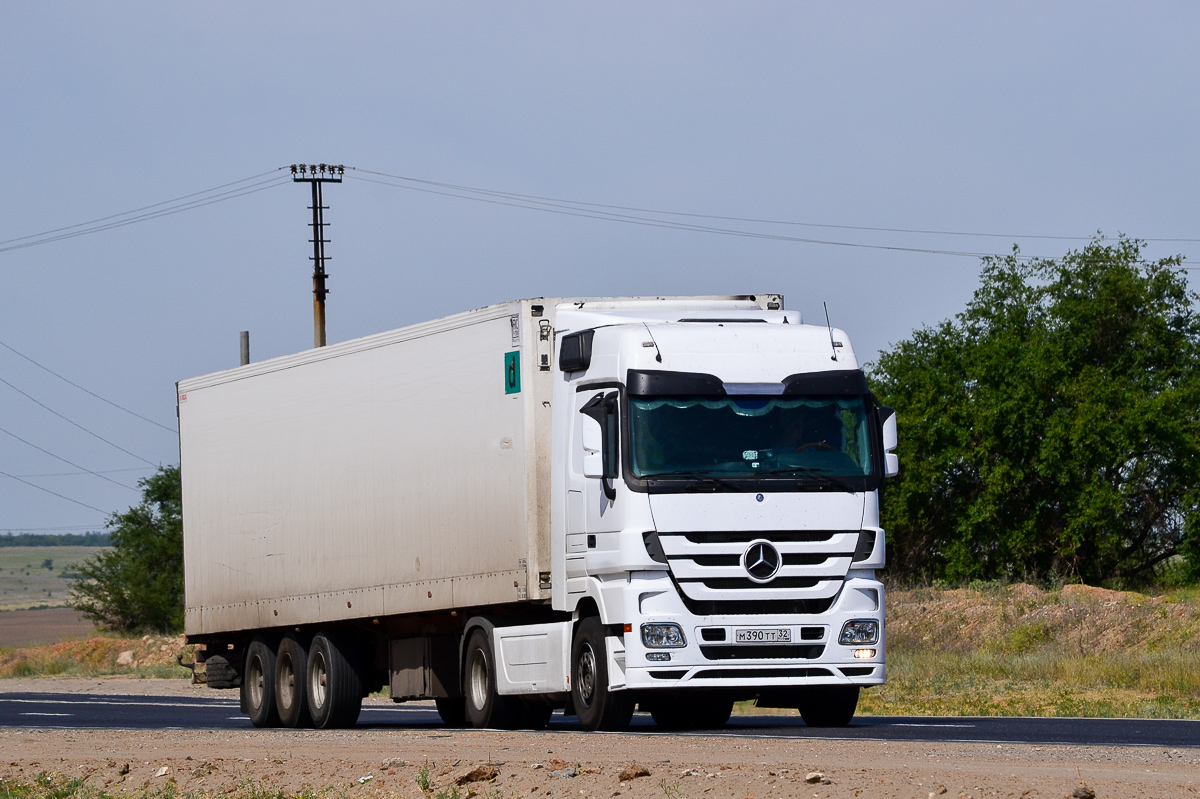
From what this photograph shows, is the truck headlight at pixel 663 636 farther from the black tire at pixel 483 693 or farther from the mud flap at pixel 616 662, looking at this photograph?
the black tire at pixel 483 693

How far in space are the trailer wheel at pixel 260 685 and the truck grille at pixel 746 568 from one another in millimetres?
8401

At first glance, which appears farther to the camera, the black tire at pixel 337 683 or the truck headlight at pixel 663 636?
the black tire at pixel 337 683

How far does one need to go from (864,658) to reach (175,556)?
54060 mm

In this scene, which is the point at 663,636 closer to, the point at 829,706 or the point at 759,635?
the point at 759,635

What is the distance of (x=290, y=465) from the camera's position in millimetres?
22234

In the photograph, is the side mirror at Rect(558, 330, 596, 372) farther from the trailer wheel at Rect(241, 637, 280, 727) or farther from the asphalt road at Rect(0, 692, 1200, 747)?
the trailer wheel at Rect(241, 637, 280, 727)

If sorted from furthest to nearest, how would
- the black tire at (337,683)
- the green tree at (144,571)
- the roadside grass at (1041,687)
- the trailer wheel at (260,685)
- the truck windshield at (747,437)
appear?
the green tree at (144,571), the trailer wheel at (260,685), the roadside grass at (1041,687), the black tire at (337,683), the truck windshield at (747,437)

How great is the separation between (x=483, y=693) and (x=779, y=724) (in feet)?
11.1

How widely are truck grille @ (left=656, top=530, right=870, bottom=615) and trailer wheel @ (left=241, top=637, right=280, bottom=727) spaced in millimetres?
8401

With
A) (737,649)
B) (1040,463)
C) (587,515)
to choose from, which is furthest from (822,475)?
(1040,463)

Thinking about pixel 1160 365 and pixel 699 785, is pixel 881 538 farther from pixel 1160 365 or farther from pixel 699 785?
pixel 1160 365

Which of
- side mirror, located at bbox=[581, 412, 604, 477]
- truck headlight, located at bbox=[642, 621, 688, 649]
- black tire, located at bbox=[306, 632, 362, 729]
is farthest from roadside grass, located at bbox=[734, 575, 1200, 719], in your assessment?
side mirror, located at bbox=[581, 412, 604, 477]

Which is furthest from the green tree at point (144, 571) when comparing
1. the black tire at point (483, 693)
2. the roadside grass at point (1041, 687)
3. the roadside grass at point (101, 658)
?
the black tire at point (483, 693)

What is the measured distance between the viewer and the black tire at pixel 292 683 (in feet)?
72.7
